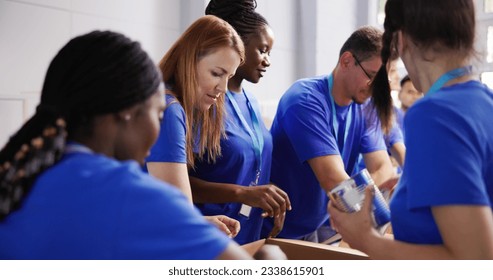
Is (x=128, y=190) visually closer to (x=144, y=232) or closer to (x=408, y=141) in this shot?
(x=144, y=232)

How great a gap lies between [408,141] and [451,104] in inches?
3.4

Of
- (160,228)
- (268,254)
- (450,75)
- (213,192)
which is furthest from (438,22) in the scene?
(213,192)

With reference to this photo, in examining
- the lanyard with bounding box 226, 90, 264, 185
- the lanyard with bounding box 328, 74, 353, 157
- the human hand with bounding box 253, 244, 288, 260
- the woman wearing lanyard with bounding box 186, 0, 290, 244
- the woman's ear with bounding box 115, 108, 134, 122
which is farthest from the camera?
the lanyard with bounding box 328, 74, 353, 157

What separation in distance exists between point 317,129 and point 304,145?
0.06m

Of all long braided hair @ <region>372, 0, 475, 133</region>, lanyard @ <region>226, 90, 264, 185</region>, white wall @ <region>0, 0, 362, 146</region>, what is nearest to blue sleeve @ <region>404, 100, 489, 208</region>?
long braided hair @ <region>372, 0, 475, 133</region>

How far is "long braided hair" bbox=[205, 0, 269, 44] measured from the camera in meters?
1.83

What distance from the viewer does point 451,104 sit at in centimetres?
90

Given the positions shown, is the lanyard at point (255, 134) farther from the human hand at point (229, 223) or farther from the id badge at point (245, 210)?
the human hand at point (229, 223)

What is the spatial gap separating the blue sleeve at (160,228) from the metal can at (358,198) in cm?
41

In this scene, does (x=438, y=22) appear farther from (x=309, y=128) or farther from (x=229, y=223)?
(x=309, y=128)

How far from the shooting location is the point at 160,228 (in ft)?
2.31

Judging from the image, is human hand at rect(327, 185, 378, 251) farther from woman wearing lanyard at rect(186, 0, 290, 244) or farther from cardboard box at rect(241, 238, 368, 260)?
woman wearing lanyard at rect(186, 0, 290, 244)

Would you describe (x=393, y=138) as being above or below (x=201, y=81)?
below
